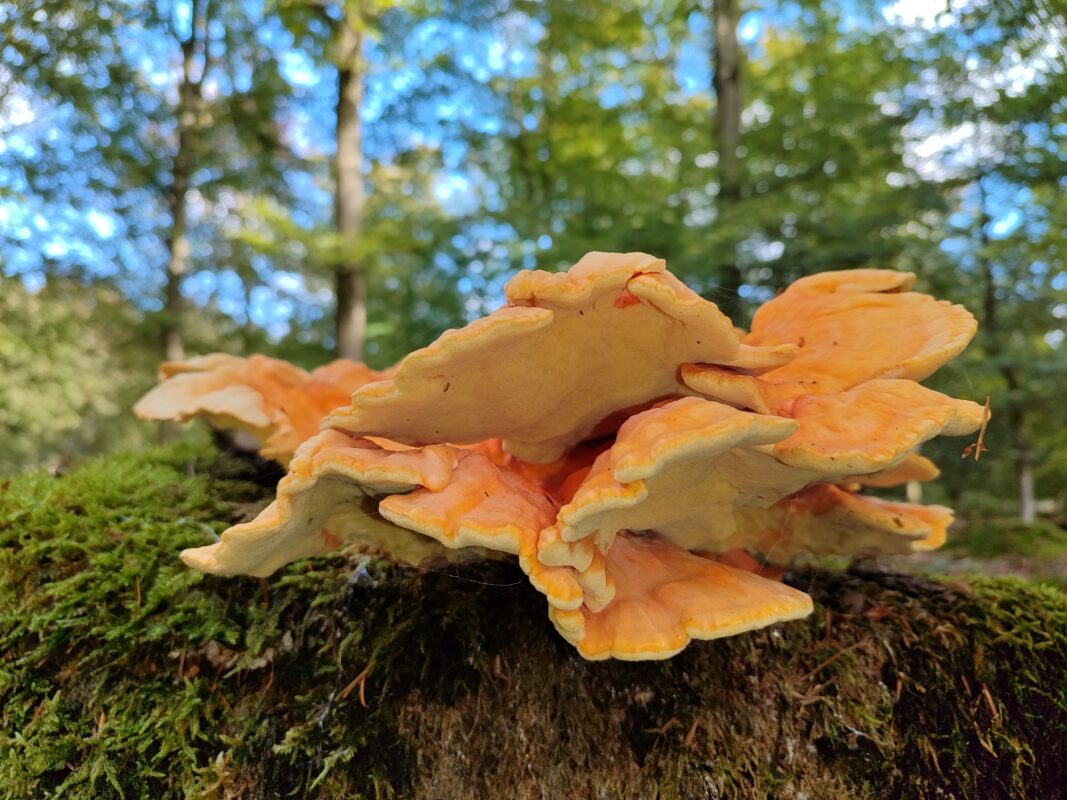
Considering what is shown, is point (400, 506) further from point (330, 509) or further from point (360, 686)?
point (360, 686)

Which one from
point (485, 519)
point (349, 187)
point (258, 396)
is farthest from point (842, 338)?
point (349, 187)

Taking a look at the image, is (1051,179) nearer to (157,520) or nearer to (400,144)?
(157,520)

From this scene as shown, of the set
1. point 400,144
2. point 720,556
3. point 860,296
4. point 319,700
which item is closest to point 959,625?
point 720,556

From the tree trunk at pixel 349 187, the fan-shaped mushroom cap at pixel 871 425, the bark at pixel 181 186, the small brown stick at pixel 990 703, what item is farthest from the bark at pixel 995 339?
the bark at pixel 181 186

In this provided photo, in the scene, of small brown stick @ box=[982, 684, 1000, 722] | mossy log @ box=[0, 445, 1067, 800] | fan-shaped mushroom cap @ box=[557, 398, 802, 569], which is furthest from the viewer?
small brown stick @ box=[982, 684, 1000, 722]

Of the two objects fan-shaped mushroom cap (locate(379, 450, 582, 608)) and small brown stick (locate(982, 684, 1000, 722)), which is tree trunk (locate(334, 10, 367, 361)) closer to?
fan-shaped mushroom cap (locate(379, 450, 582, 608))

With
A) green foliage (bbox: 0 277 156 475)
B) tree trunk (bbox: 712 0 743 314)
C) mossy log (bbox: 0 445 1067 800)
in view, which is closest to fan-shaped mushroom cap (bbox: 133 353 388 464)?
mossy log (bbox: 0 445 1067 800)

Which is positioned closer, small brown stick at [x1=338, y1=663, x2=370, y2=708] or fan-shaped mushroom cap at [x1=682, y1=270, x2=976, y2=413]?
fan-shaped mushroom cap at [x1=682, y1=270, x2=976, y2=413]
